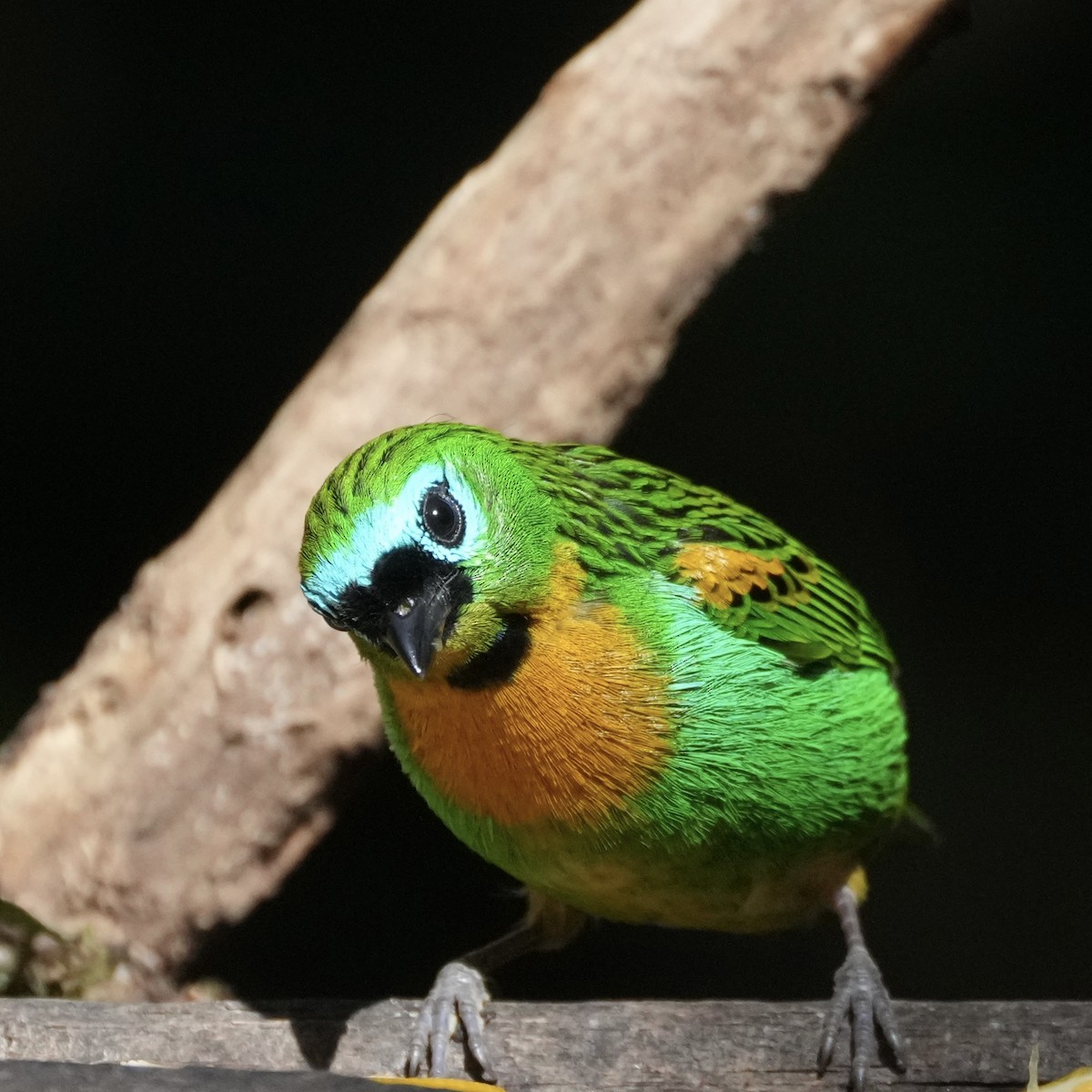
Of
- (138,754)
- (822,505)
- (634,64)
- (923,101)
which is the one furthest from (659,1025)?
(923,101)

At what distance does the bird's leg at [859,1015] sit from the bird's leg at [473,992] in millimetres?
575

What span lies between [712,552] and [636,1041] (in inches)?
39.0

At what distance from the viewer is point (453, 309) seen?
3.47 metres

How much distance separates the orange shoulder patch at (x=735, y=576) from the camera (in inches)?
109

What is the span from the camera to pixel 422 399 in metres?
3.46

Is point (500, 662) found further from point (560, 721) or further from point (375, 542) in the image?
point (375, 542)

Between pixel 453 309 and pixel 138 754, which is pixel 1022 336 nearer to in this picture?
pixel 453 309

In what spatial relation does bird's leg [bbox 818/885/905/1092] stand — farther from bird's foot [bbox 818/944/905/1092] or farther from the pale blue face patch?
the pale blue face patch

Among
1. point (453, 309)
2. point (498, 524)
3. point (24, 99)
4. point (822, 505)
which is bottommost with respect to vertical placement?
point (498, 524)

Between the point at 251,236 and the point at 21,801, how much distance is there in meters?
2.18

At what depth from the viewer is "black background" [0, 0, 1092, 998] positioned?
15.4 feet

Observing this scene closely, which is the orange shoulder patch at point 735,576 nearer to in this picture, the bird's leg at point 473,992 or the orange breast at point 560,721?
the orange breast at point 560,721

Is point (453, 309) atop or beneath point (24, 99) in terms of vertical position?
beneath

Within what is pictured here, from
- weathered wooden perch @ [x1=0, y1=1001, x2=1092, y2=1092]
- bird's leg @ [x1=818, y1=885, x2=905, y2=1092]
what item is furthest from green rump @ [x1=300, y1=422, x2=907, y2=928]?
weathered wooden perch @ [x1=0, y1=1001, x2=1092, y2=1092]
